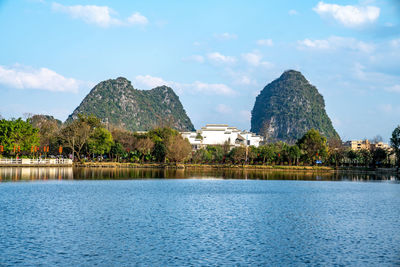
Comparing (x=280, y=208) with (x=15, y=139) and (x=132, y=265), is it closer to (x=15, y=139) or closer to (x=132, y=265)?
(x=132, y=265)

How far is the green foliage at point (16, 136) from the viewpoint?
63250 millimetres

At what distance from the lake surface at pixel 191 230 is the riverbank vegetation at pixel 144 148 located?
3635 centimetres

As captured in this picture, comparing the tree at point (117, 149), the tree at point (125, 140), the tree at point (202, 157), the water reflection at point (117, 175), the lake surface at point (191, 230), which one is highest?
the tree at point (125, 140)

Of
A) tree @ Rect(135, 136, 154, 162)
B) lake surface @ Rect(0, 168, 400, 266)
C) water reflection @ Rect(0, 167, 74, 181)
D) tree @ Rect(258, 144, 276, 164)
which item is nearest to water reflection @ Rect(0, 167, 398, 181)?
water reflection @ Rect(0, 167, 74, 181)

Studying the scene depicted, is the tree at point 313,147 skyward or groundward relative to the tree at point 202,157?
skyward

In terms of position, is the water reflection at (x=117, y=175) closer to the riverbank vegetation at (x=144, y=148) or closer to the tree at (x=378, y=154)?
the riverbank vegetation at (x=144, y=148)

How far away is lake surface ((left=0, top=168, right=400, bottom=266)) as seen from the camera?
570 inches

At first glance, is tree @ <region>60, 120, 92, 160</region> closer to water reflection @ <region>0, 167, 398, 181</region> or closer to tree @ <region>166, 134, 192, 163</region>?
water reflection @ <region>0, 167, 398, 181</region>

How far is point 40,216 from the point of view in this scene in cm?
2148

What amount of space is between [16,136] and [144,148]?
2110 cm

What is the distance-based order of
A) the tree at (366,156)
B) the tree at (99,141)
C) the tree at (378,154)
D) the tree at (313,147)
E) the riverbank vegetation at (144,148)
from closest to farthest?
the riverbank vegetation at (144,148), the tree at (99,141), the tree at (313,147), the tree at (378,154), the tree at (366,156)

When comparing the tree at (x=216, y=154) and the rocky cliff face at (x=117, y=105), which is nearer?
the tree at (x=216, y=154)

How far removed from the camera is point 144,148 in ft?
244

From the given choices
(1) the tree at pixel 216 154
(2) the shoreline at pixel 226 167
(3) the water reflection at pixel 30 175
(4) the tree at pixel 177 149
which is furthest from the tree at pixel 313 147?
(3) the water reflection at pixel 30 175
